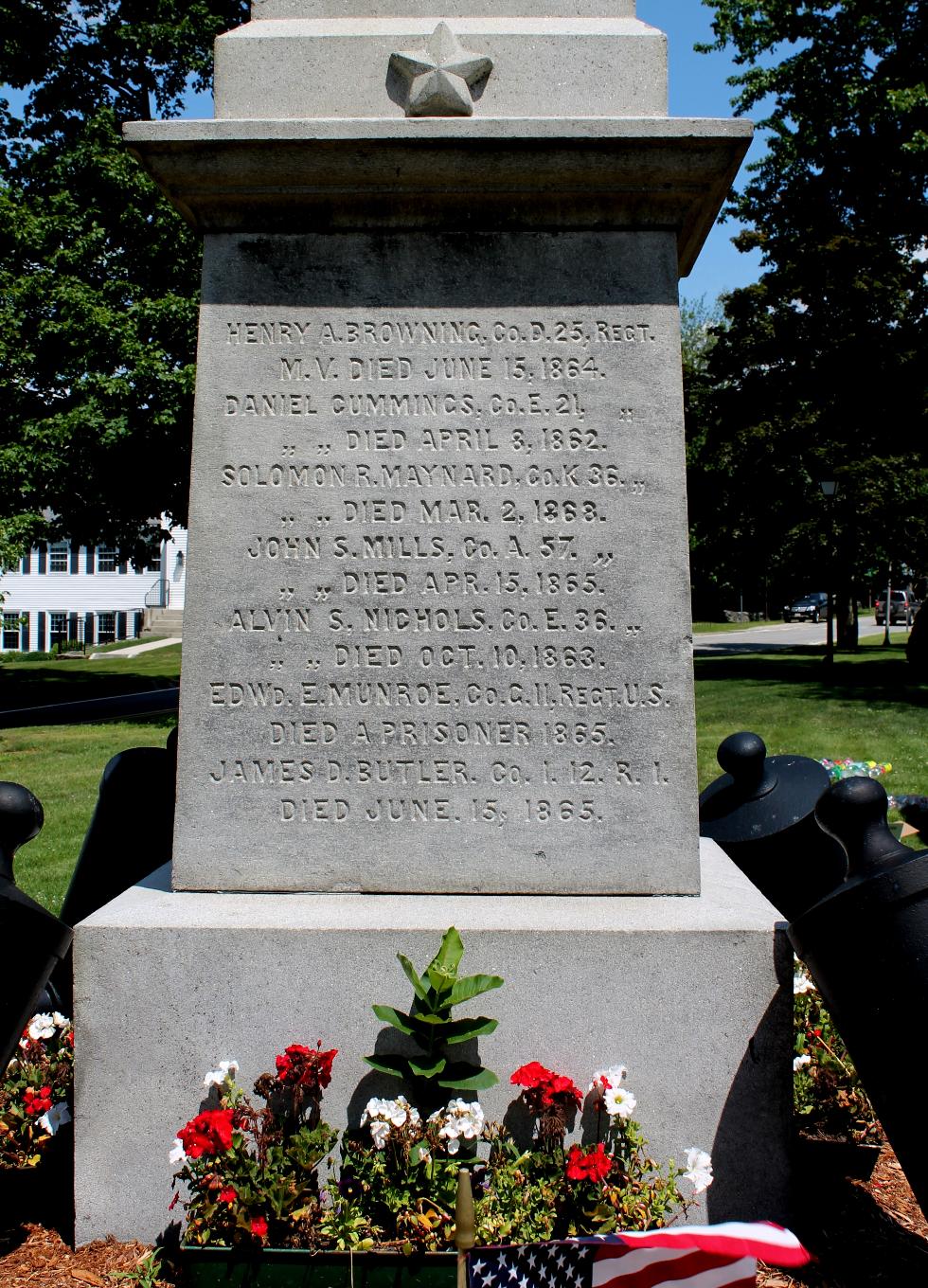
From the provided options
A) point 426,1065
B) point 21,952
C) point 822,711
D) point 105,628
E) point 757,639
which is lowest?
point 426,1065

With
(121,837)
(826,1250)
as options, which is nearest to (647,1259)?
(826,1250)

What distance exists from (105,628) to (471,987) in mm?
51503

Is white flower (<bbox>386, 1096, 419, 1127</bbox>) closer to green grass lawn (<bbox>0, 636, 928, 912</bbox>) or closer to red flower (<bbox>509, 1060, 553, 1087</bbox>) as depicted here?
red flower (<bbox>509, 1060, 553, 1087</bbox>)

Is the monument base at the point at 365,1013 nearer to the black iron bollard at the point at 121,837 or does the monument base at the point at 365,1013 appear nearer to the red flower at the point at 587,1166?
the red flower at the point at 587,1166

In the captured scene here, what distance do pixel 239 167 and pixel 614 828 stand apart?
2394 millimetres

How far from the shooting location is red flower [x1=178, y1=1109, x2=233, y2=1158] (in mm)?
2916

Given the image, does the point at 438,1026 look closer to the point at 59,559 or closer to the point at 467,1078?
the point at 467,1078

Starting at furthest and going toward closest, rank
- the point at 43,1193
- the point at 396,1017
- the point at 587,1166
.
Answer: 1. the point at 43,1193
2. the point at 396,1017
3. the point at 587,1166

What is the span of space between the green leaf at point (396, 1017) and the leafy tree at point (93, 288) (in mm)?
15338

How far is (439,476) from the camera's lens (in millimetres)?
3645

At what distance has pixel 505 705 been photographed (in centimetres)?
362

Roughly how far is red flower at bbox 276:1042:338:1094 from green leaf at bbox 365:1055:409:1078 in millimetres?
111

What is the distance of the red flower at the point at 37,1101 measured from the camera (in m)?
3.61

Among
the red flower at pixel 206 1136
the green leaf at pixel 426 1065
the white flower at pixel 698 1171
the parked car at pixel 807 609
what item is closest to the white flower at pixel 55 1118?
the red flower at pixel 206 1136
